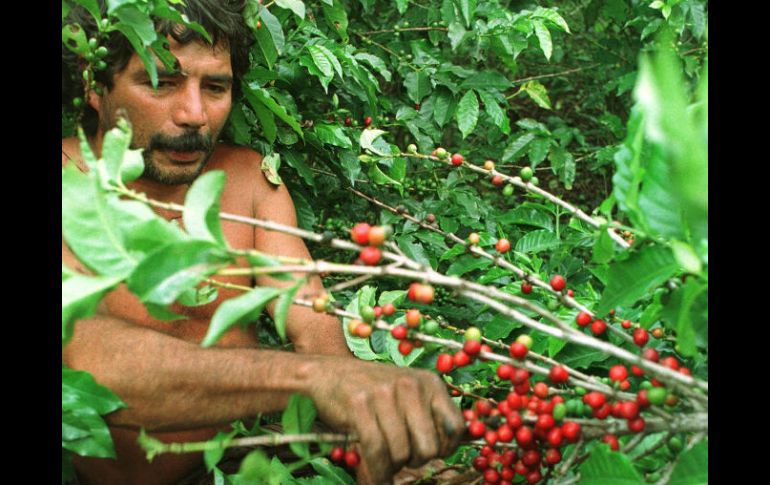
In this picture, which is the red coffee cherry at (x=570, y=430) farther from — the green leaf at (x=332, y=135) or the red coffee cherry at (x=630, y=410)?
the green leaf at (x=332, y=135)

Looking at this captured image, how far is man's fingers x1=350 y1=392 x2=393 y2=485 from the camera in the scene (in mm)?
1048

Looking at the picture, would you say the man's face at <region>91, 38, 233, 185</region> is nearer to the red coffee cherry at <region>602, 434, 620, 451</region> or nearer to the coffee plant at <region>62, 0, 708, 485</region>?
the coffee plant at <region>62, 0, 708, 485</region>

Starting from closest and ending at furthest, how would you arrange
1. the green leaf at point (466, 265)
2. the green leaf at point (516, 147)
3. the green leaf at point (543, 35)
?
the green leaf at point (466, 265), the green leaf at point (543, 35), the green leaf at point (516, 147)

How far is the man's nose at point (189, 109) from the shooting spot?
1.99 metres

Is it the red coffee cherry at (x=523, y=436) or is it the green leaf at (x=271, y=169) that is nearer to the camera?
the red coffee cherry at (x=523, y=436)

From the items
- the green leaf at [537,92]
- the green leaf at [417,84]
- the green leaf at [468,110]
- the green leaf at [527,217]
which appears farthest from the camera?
the green leaf at [537,92]

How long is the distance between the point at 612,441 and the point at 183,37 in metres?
1.62

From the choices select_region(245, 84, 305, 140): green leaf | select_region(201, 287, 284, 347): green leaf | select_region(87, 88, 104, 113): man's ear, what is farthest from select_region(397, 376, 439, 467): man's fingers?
select_region(87, 88, 104, 113): man's ear

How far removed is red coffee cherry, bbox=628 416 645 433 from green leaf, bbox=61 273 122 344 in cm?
67

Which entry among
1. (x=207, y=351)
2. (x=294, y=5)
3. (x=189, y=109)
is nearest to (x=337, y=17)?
(x=294, y=5)

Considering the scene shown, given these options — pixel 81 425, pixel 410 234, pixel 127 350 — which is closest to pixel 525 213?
pixel 410 234

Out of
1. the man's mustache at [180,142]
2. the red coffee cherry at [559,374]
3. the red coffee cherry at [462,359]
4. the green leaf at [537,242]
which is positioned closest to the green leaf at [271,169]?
the man's mustache at [180,142]
